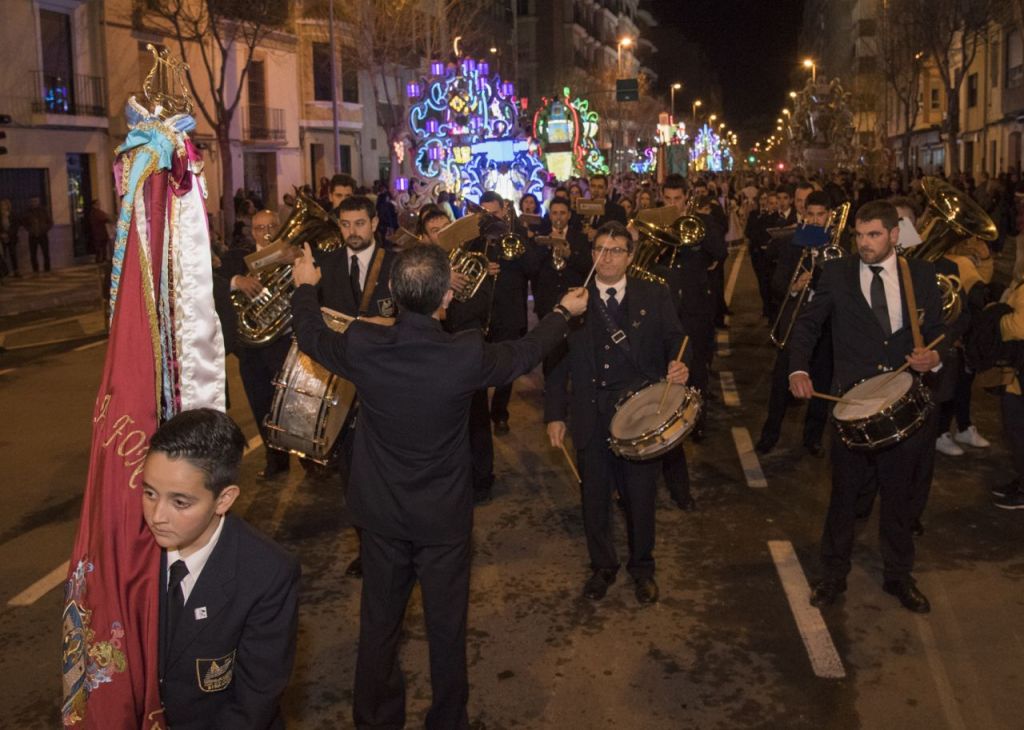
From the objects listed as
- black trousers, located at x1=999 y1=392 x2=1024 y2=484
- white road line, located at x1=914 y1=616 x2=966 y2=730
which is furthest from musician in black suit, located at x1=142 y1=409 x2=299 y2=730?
black trousers, located at x1=999 y1=392 x2=1024 y2=484

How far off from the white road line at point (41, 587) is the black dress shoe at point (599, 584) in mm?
2852

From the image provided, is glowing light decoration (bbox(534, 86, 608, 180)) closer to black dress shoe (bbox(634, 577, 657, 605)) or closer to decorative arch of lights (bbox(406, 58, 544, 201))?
decorative arch of lights (bbox(406, 58, 544, 201))

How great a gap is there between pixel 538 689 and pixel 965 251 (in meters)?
5.01

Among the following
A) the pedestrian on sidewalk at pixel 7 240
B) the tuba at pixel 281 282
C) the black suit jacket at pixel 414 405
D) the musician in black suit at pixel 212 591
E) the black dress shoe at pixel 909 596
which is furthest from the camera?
the pedestrian on sidewalk at pixel 7 240

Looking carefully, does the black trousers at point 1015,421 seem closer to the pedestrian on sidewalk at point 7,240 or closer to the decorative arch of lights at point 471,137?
the decorative arch of lights at point 471,137

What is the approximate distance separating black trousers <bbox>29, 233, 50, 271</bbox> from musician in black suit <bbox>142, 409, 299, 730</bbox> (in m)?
25.5

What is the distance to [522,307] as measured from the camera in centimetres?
930

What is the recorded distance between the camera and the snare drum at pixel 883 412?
5410 millimetres

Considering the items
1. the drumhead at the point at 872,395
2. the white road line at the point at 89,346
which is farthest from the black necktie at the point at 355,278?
the white road line at the point at 89,346

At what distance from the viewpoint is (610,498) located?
597 cm

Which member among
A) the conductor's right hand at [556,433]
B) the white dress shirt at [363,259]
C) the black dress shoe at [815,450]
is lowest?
the black dress shoe at [815,450]

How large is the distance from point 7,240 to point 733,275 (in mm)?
15888

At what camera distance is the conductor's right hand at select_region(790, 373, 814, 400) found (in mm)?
5547

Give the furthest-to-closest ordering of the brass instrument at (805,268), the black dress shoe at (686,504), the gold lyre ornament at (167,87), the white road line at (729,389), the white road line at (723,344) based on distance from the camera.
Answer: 1. the white road line at (723,344)
2. the white road line at (729,389)
3. the brass instrument at (805,268)
4. the black dress shoe at (686,504)
5. the gold lyre ornament at (167,87)
